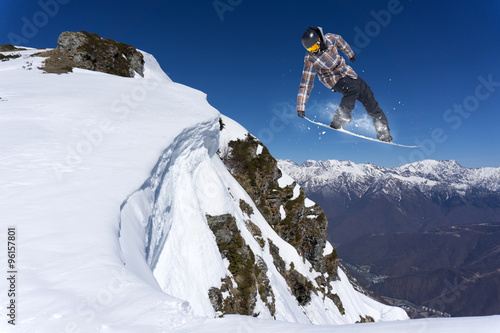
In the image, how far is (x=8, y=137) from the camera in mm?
8367

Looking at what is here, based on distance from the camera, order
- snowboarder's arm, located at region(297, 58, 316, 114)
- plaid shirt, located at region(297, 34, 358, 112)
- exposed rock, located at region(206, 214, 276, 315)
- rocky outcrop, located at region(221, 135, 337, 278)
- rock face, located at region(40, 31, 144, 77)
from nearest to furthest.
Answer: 1. plaid shirt, located at region(297, 34, 358, 112)
2. snowboarder's arm, located at region(297, 58, 316, 114)
3. exposed rock, located at region(206, 214, 276, 315)
4. rock face, located at region(40, 31, 144, 77)
5. rocky outcrop, located at region(221, 135, 337, 278)

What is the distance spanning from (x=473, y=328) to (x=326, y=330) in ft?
4.91

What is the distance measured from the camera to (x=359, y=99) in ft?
36.8

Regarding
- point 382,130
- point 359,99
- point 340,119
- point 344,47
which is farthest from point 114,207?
point 382,130

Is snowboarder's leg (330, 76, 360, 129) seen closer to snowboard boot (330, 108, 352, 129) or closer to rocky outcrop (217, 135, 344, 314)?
snowboard boot (330, 108, 352, 129)

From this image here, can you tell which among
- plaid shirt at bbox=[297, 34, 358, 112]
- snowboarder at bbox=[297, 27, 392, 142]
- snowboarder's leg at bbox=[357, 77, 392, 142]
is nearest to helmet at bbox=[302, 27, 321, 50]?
snowboarder at bbox=[297, 27, 392, 142]

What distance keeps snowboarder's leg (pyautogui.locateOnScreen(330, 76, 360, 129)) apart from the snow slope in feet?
24.9

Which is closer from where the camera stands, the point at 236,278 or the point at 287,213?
the point at 236,278

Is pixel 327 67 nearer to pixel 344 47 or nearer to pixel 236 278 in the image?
pixel 344 47

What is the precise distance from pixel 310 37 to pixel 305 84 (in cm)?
205

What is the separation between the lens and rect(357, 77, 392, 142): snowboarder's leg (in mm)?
10930

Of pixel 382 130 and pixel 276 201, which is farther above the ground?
pixel 276 201

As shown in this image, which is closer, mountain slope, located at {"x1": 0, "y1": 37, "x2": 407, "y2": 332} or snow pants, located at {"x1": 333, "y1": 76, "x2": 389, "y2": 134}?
mountain slope, located at {"x1": 0, "y1": 37, "x2": 407, "y2": 332}

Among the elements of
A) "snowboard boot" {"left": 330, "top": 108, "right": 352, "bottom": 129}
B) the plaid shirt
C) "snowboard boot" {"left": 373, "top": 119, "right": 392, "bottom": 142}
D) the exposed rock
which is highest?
the plaid shirt
